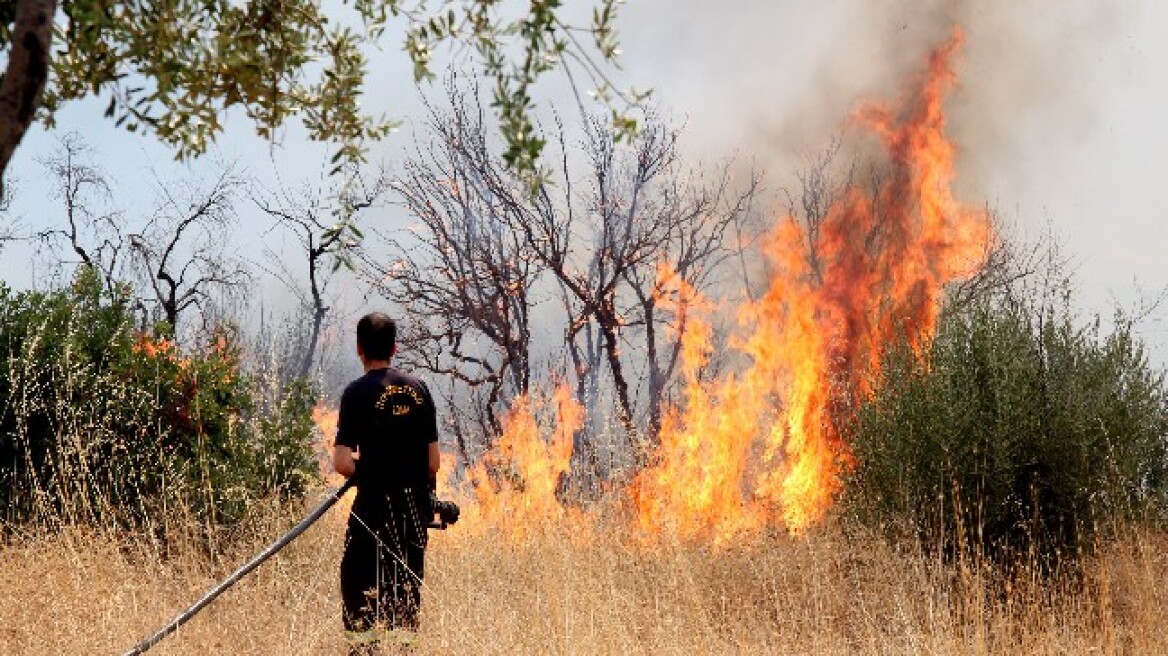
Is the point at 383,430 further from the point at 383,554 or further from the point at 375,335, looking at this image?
the point at 383,554

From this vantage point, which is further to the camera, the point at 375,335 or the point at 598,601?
the point at 598,601

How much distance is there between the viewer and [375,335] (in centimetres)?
585

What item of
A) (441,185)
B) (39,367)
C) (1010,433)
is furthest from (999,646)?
(441,185)

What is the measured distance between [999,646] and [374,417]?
594cm

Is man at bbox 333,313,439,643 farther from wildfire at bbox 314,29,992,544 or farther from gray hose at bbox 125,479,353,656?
wildfire at bbox 314,29,992,544

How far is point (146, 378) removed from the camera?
1099 cm

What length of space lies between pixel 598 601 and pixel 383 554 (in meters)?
2.59

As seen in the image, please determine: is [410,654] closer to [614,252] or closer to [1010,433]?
[1010,433]

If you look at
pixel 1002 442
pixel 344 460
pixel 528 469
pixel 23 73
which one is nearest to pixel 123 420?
pixel 528 469

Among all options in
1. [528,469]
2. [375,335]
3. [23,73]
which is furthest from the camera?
[528,469]

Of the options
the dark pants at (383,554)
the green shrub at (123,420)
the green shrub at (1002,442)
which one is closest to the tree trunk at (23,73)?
the dark pants at (383,554)

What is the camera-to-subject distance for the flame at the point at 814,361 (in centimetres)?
1274

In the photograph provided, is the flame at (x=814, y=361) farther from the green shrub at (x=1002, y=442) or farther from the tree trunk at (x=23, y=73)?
the tree trunk at (x=23, y=73)

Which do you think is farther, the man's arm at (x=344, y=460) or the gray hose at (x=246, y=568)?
the man's arm at (x=344, y=460)
